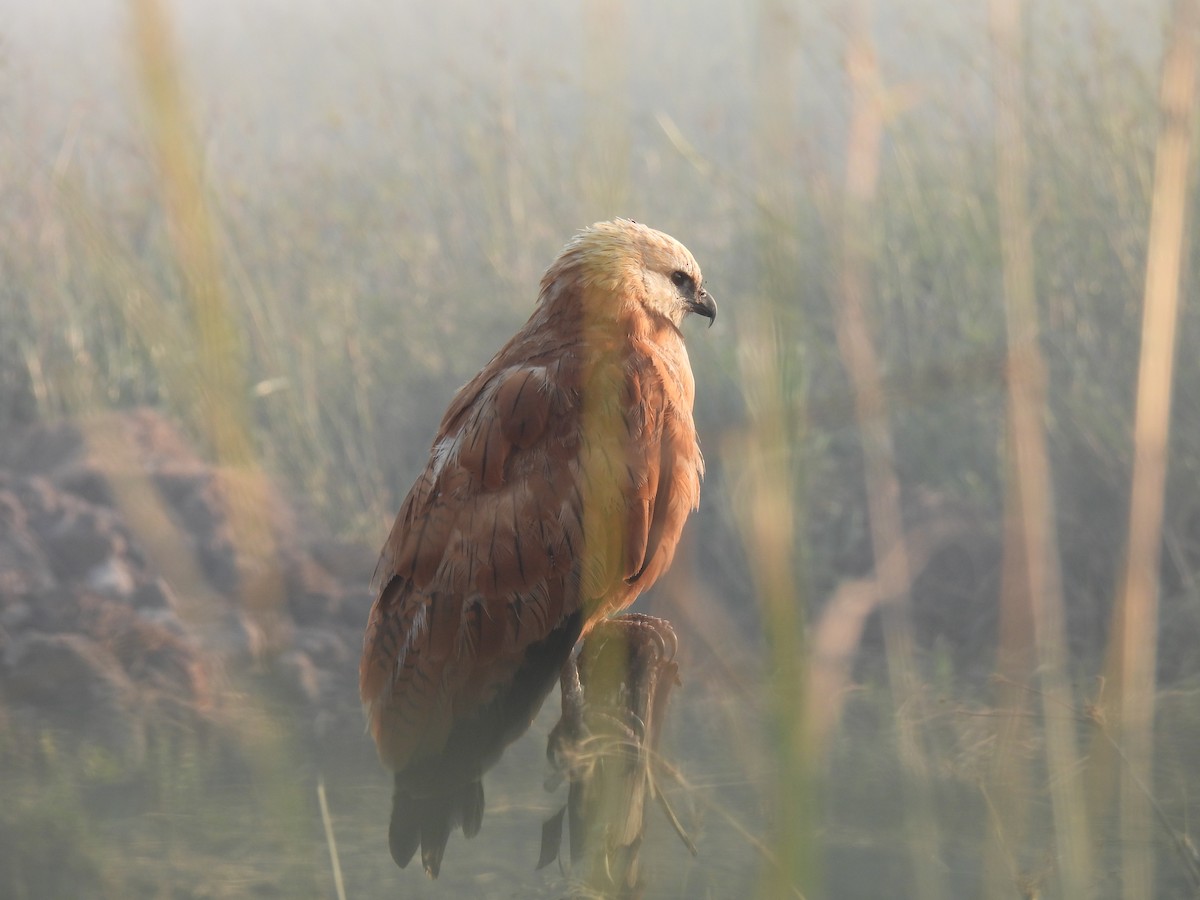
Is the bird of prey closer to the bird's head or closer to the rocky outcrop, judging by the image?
the bird's head

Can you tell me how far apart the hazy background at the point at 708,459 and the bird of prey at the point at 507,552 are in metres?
→ 0.28

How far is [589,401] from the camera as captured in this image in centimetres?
205

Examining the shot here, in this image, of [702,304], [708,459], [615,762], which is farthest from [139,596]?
[615,762]

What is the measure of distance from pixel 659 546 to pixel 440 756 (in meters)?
0.48

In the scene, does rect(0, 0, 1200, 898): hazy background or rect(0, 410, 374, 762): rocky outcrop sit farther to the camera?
rect(0, 410, 374, 762): rocky outcrop

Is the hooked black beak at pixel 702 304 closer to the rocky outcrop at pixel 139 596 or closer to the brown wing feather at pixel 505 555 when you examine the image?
the brown wing feather at pixel 505 555

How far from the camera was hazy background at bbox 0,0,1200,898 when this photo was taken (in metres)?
3.09

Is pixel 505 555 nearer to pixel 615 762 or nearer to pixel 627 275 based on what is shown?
pixel 615 762

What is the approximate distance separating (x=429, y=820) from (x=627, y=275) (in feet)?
3.15

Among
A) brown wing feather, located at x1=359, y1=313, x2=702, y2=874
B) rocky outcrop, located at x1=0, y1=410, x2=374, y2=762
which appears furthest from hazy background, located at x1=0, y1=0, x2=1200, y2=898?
brown wing feather, located at x1=359, y1=313, x2=702, y2=874

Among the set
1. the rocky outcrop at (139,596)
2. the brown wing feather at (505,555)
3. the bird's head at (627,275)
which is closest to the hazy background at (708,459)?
the rocky outcrop at (139,596)

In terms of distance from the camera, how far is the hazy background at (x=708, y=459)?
122 inches

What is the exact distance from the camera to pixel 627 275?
89.0 inches

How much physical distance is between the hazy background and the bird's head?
159 millimetres
